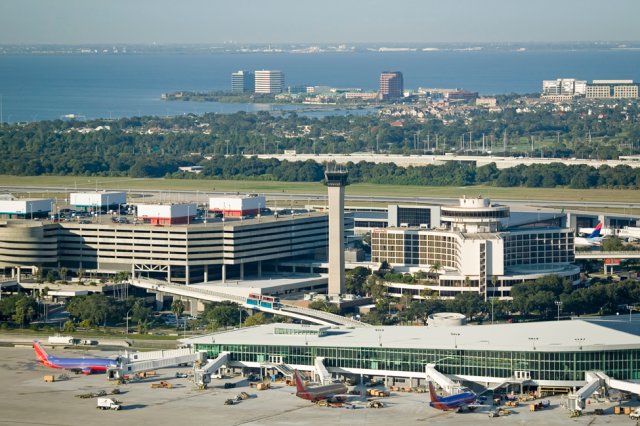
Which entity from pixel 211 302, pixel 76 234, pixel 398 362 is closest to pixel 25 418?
pixel 398 362

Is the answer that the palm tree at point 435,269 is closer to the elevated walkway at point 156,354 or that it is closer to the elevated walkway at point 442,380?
the elevated walkway at point 156,354

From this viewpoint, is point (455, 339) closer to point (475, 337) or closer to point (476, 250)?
point (475, 337)

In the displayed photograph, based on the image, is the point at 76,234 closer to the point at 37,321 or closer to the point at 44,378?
the point at 37,321

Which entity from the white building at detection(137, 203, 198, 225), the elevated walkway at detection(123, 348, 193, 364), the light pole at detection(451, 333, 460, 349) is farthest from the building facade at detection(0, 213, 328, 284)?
the light pole at detection(451, 333, 460, 349)

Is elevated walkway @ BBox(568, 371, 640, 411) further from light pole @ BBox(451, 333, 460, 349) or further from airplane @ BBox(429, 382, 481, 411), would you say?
light pole @ BBox(451, 333, 460, 349)

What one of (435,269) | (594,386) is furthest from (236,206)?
(594,386)
